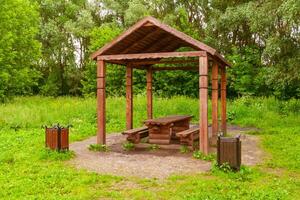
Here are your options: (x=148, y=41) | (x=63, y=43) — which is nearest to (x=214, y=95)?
(x=148, y=41)

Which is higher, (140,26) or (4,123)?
(140,26)

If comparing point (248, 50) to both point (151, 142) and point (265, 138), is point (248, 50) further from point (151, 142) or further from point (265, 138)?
point (151, 142)

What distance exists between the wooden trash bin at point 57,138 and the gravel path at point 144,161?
562 mm

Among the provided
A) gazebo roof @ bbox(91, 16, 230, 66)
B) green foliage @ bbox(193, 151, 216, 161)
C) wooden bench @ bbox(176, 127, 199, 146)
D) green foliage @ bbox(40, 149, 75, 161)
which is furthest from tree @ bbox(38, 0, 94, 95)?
green foliage @ bbox(193, 151, 216, 161)

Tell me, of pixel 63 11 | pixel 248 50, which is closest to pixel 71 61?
pixel 63 11

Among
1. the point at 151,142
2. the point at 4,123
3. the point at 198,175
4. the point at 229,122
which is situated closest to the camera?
the point at 198,175

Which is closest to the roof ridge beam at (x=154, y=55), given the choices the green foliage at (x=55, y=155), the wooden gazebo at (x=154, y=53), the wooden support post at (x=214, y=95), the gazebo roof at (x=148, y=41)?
the wooden gazebo at (x=154, y=53)

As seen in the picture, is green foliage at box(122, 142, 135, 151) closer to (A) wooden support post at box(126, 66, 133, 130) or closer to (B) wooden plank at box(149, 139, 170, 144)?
(B) wooden plank at box(149, 139, 170, 144)

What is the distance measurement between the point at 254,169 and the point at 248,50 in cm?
2138

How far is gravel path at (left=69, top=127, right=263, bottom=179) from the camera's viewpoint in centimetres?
925

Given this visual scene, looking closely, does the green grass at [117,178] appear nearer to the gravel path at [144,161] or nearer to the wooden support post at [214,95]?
the gravel path at [144,161]

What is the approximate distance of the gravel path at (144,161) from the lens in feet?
30.3

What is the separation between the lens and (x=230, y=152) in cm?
900

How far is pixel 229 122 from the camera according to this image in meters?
20.1
